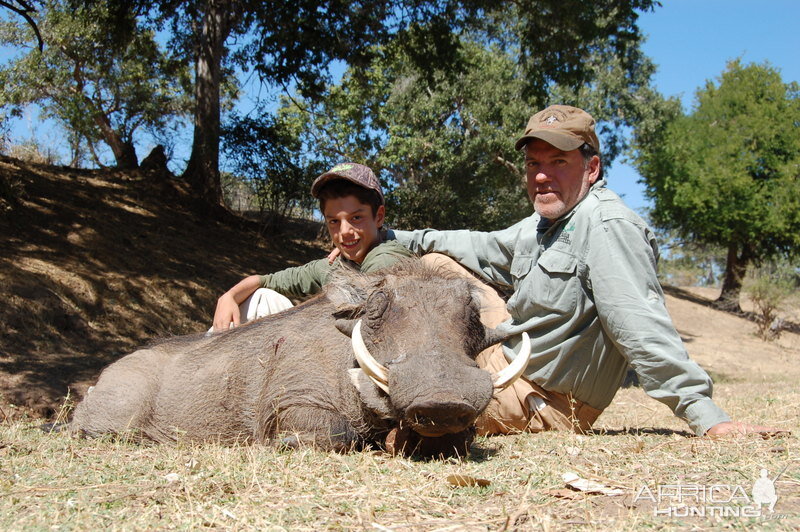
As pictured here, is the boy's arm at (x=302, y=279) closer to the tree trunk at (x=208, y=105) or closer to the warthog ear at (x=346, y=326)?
the warthog ear at (x=346, y=326)

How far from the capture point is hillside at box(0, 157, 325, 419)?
24.1ft

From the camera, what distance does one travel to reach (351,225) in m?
4.05

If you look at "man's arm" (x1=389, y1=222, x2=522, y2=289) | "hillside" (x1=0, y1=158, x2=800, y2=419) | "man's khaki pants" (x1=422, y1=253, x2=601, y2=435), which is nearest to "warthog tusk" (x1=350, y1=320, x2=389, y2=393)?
"man's khaki pants" (x1=422, y1=253, x2=601, y2=435)

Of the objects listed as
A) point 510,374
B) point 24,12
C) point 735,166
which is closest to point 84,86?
point 24,12

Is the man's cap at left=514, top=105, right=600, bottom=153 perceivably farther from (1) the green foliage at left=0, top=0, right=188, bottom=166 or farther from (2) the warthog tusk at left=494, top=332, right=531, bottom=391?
(1) the green foliage at left=0, top=0, right=188, bottom=166

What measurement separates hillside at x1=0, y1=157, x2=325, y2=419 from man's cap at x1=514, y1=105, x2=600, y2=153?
15.7 feet

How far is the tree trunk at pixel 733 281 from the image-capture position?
979 inches

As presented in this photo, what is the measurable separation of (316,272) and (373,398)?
165cm

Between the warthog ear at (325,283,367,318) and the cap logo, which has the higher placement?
the cap logo

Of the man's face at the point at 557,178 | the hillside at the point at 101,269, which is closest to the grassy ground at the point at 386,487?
the man's face at the point at 557,178

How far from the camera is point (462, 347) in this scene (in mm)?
2986

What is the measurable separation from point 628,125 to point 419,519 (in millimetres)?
25328

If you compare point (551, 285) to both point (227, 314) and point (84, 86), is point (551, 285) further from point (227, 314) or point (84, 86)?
point (84, 86)

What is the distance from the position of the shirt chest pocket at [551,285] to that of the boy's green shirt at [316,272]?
75 centimetres
